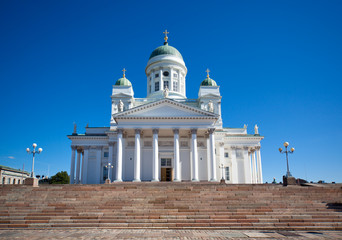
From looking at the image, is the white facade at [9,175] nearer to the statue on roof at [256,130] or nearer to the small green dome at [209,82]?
the small green dome at [209,82]

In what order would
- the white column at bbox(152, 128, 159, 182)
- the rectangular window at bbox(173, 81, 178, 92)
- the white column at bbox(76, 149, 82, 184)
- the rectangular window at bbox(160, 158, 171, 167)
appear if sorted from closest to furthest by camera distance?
the white column at bbox(152, 128, 159, 182), the rectangular window at bbox(160, 158, 171, 167), the white column at bbox(76, 149, 82, 184), the rectangular window at bbox(173, 81, 178, 92)

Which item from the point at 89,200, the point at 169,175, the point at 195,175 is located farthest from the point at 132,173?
the point at 89,200

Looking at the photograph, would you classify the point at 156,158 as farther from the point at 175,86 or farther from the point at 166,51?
the point at 166,51

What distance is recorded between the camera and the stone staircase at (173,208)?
14.2m

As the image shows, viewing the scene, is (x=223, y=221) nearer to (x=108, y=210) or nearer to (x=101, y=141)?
(x=108, y=210)

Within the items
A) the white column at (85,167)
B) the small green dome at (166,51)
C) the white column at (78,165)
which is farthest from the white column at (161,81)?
the white column at (78,165)

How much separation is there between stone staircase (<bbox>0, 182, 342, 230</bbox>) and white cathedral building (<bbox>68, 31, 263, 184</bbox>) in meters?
13.1

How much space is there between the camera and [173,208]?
1633 cm

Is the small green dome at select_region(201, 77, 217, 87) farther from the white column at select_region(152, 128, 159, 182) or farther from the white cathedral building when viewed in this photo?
the white column at select_region(152, 128, 159, 182)

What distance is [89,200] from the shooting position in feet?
59.6

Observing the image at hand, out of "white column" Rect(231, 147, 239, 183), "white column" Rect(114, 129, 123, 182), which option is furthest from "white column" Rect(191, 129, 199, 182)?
"white column" Rect(231, 147, 239, 183)

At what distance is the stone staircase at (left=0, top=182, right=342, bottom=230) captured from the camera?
14.2 meters

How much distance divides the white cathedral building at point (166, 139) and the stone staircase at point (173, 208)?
1307 cm

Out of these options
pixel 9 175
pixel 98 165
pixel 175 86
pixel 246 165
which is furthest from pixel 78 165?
pixel 246 165
